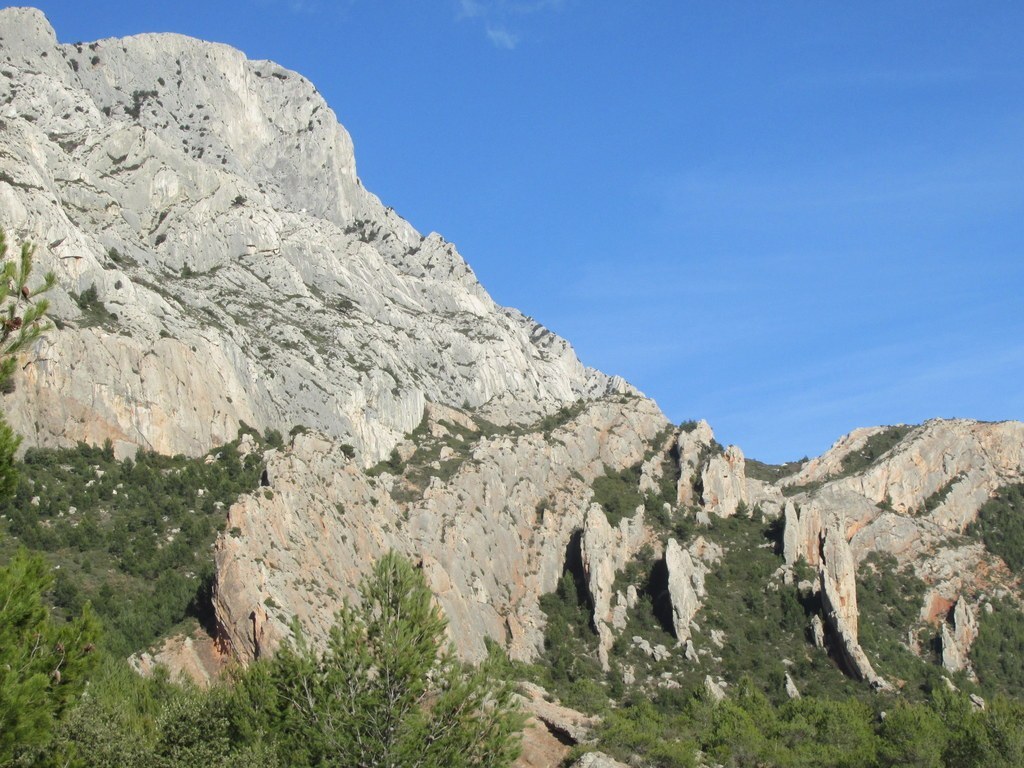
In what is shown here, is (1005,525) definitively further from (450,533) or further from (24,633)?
(24,633)

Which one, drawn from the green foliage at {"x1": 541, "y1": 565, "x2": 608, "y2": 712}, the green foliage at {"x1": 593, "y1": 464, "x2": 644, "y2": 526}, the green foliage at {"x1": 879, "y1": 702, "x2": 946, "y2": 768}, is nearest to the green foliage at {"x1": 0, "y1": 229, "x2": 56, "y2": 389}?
the green foliage at {"x1": 879, "y1": 702, "x2": 946, "y2": 768}

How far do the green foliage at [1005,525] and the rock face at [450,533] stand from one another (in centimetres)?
3668

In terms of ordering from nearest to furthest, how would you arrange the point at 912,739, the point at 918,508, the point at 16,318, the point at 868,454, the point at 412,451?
1. the point at 16,318
2. the point at 912,739
3. the point at 412,451
4. the point at 918,508
5. the point at 868,454

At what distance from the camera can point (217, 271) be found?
4601 inches

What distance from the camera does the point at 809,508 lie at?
106562mm

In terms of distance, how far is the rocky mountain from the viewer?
264ft

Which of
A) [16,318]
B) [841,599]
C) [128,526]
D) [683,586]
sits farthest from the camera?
[841,599]

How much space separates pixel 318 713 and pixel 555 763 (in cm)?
2506

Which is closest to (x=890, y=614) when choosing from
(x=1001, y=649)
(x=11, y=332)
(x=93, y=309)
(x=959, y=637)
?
(x=959, y=637)

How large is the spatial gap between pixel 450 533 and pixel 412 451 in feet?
68.7

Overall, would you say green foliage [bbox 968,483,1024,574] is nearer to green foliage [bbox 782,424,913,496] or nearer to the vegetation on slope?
green foliage [bbox 782,424,913,496]

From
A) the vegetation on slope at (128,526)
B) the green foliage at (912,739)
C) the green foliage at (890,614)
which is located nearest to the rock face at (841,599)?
the green foliage at (890,614)

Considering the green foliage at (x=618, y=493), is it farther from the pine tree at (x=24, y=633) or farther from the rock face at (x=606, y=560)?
the pine tree at (x=24, y=633)

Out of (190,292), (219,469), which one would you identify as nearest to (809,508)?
(219,469)
